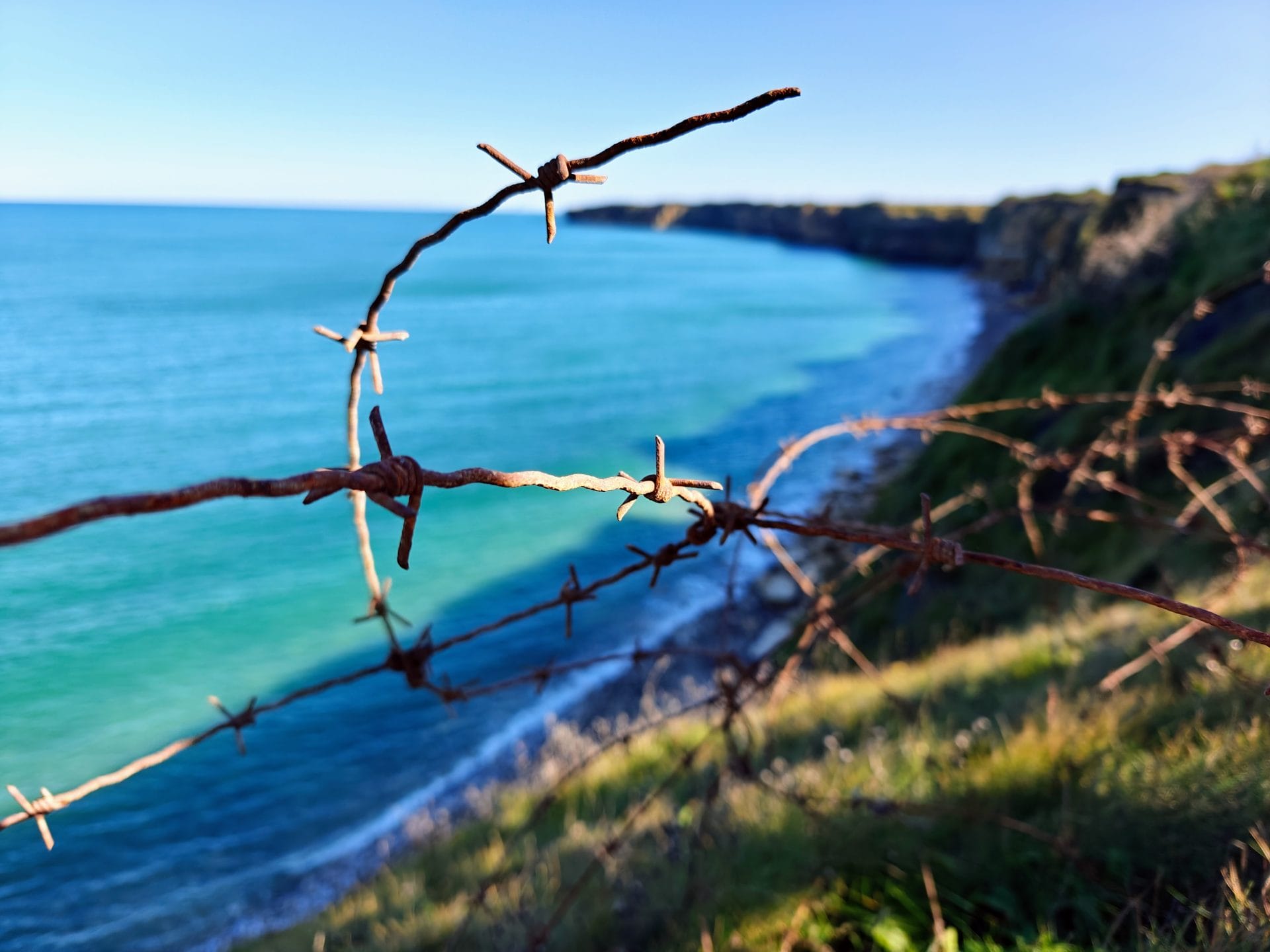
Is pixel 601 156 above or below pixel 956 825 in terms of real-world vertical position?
above

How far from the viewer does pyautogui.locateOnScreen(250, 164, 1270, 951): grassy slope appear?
1954 mm

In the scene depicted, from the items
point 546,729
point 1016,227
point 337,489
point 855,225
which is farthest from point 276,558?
point 855,225

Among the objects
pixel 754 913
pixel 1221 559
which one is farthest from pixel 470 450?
pixel 754 913

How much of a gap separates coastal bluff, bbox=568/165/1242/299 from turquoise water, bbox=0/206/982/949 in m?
→ 6.53

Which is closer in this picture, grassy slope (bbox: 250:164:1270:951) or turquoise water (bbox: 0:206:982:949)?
grassy slope (bbox: 250:164:1270:951)

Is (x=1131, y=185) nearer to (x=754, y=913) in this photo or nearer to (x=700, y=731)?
(x=700, y=731)

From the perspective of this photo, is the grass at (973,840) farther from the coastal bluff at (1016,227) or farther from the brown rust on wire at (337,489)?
the coastal bluff at (1016,227)

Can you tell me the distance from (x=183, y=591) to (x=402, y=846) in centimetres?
526

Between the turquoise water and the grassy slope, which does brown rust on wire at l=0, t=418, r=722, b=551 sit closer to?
the grassy slope

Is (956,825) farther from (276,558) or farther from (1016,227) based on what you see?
(1016,227)

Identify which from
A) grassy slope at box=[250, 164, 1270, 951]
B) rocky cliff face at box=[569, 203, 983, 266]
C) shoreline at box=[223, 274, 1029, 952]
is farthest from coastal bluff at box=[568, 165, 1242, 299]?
grassy slope at box=[250, 164, 1270, 951]

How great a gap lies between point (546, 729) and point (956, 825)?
23.3 ft

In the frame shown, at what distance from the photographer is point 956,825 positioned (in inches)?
96.5

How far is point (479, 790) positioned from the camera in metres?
7.75
